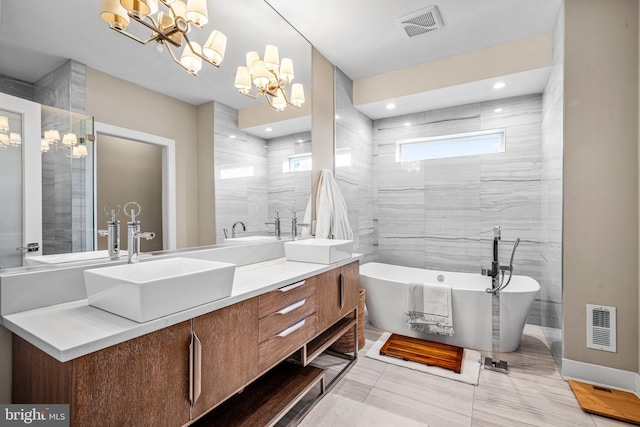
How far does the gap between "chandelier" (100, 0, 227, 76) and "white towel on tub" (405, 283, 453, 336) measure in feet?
7.85

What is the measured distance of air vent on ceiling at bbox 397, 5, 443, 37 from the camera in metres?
2.36

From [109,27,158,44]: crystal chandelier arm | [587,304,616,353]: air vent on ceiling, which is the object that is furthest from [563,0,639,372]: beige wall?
[109,27,158,44]: crystal chandelier arm

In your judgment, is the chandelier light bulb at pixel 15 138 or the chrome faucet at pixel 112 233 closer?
the chandelier light bulb at pixel 15 138

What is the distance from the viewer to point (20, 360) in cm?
107

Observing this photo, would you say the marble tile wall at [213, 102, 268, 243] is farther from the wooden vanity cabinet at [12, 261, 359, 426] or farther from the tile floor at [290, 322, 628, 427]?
the tile floor at [290, 322, 628, 427]

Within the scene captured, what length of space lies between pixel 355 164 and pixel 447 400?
243 centimetres

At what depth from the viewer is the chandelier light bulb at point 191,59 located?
166cm

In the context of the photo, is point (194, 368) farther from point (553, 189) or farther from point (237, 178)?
point (553, 189)

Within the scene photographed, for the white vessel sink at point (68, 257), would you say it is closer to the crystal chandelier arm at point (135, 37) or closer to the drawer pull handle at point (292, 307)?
the drawer pull handle at point (292, 307)

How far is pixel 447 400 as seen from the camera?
197 cm

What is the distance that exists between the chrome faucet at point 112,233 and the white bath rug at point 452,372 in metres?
2.03

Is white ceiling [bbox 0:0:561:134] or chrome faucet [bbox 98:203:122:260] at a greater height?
white ceiling [bbox 0:0:561:134]

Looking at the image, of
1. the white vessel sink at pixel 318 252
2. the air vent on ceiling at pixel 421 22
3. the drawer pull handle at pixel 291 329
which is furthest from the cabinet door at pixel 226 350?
the air vent on ceiling at pixel 421 22

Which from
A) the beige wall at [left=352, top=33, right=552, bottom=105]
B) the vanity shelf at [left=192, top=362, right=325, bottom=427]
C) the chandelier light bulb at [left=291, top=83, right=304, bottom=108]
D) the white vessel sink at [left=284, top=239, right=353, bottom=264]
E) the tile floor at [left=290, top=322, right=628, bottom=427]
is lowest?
the tile floor at [left=290, top=322, right=628, bottom=427]
